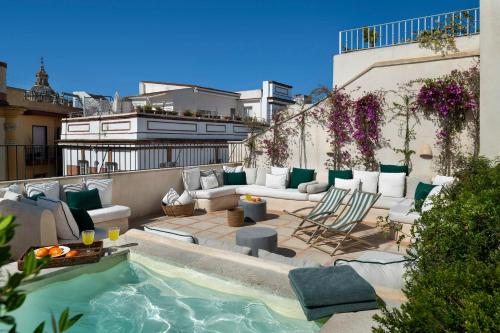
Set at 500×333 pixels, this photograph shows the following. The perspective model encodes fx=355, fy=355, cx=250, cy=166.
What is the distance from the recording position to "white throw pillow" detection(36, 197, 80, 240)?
456 cm

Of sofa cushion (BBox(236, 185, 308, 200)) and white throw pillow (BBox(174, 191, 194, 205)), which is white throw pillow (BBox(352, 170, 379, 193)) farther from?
white throw pillow (BBox(174, 191, 194, 205))

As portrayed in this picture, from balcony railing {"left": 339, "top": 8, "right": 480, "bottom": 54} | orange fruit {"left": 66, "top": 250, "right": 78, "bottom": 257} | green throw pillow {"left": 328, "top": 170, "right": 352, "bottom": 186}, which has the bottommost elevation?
orange fruit {"left": 66, "top": 250, "right": 78, "bottom": 257}

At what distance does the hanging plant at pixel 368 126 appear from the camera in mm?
9078

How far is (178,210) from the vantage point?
301 inches

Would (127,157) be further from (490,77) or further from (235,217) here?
(490,77)

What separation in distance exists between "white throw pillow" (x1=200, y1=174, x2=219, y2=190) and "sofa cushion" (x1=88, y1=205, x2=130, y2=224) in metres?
2.52

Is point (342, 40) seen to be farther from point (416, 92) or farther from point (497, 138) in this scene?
point (497, 138)

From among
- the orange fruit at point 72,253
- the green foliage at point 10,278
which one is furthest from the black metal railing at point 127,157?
the green foliage at point 10,278

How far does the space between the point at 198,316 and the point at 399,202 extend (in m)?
5.07

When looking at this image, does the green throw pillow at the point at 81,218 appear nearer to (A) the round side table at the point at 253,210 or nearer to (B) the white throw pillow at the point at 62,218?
(B) the white throw pillow at the point at 62,218

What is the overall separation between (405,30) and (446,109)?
3.76 m

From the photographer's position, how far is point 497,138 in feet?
18.6

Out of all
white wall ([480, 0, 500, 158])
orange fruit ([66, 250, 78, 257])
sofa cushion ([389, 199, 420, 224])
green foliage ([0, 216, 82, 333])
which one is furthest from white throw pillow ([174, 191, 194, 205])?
green foliage ([0, 216, 82, 333])

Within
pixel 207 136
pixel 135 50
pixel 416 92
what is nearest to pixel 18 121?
pixel 135 50
